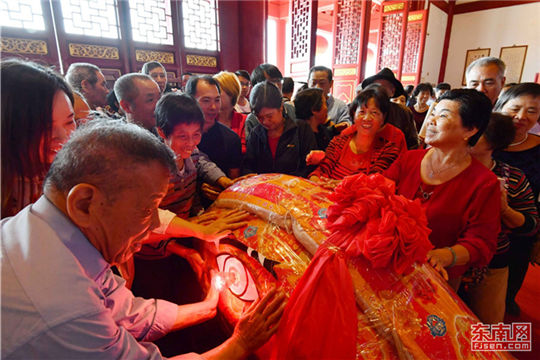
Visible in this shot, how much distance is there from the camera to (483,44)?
11.1m

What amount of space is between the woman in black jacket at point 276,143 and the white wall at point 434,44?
1130 centimetres

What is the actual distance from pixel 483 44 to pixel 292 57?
9960 mm

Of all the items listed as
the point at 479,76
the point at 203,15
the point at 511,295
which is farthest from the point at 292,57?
the point at 511,295

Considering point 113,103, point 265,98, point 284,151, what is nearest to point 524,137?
point 284,151

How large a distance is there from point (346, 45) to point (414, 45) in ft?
13.6

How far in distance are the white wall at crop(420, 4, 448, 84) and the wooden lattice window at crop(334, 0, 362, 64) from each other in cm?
522

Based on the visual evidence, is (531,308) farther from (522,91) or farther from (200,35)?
(200,35)

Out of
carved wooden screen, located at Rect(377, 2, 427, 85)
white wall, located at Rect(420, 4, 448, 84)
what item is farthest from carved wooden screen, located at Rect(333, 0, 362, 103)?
white wall, located at Rect(420, 4, 448, 84)

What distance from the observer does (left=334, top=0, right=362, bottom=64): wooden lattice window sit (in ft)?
23.7

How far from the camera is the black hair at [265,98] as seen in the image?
201 cm

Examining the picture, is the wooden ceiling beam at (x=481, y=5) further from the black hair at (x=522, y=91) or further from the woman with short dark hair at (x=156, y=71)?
the woman with short dark hair at (x=156, y=71)

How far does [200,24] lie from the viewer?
598 centimetres

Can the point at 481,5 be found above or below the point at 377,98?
above

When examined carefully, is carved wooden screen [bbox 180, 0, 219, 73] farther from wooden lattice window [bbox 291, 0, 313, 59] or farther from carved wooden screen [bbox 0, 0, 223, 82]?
wooden lattice window [bbox 291, 0, 313, 59]
